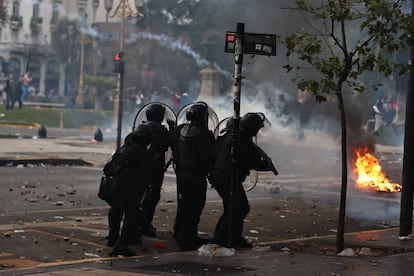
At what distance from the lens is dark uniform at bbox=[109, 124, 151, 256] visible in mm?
11328

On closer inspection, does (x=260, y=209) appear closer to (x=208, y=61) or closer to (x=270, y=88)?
(x=270, y=88)

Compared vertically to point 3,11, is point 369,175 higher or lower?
lower

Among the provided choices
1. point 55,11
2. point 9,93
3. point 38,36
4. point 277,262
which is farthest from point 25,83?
point 277,262

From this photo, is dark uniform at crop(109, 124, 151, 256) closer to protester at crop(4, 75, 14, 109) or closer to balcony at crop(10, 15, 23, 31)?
protester at crop(4, 75, 14, 109)

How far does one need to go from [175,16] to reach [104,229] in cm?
4486

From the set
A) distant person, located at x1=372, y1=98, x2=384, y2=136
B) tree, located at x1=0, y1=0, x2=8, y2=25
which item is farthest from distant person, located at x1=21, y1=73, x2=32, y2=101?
distant person, located at x1=372, y1=98, x2=384, y2=136

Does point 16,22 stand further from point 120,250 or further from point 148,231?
point 120,250

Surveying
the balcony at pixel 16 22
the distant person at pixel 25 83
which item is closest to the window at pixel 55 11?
the balcony at pixel 16 22

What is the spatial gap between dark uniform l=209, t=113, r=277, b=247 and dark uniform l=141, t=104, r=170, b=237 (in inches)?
31.3

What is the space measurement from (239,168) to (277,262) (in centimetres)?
156

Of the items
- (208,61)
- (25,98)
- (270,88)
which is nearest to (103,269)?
(270,88)

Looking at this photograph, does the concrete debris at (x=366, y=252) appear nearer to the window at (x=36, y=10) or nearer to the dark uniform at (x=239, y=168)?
the dark uniform at (x=239, y=168)

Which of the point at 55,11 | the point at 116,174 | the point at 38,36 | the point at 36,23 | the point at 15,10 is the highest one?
the point at 15,10

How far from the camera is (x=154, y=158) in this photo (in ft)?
41.6
